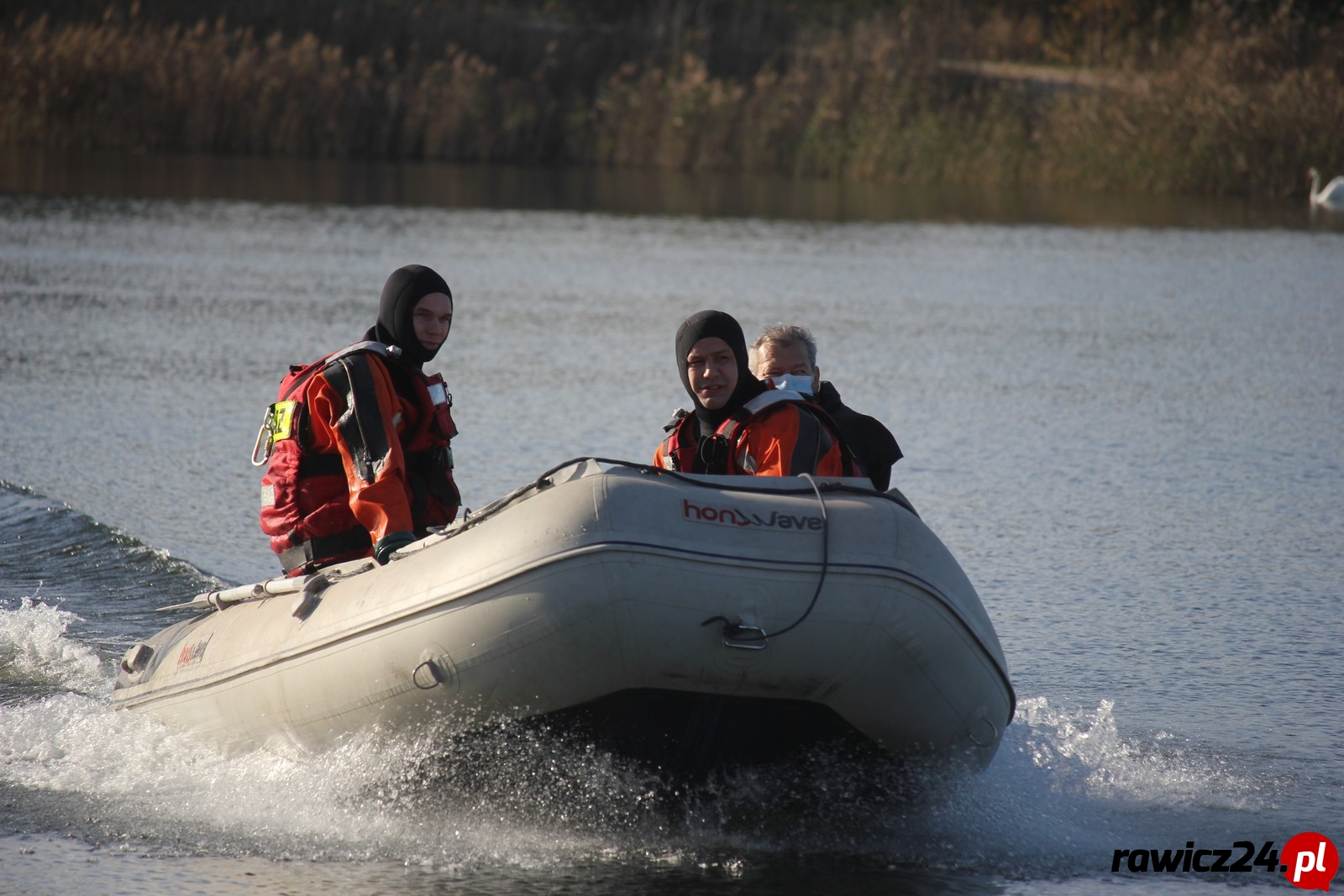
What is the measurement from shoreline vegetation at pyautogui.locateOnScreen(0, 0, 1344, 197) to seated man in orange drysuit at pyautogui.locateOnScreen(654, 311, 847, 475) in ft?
67.9

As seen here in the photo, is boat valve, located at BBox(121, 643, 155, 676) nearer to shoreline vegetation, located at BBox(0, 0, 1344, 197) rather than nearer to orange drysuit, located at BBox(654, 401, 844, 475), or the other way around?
orange drysuit, located at BBox(654, 401, 844, 475)

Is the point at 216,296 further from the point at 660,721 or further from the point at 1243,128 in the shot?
the point at 1243,128

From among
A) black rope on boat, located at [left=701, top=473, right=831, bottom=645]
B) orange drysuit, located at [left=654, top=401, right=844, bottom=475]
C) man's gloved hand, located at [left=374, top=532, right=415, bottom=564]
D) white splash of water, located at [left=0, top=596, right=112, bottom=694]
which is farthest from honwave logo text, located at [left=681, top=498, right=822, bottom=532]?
white splash of water, located at [left=0, top=596, right=112, bottom=694]

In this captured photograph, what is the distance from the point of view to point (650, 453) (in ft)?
28.8

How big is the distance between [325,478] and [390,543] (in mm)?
493

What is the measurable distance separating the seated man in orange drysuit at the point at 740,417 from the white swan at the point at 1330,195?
Answer: 62.7 feet

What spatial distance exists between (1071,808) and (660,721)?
4.33 feet

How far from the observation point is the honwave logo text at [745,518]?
12.8 feet

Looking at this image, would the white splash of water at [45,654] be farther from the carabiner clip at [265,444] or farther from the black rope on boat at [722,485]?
the black rope on boat at [722,485]

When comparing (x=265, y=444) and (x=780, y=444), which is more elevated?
(x=780, y=444)

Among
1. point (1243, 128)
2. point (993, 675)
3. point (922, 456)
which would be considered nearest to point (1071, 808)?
point (993, 675)

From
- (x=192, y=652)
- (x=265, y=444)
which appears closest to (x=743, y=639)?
(x=265, y=444)

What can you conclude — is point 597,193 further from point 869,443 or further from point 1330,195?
point 869,443

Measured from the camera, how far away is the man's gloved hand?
175 inches
